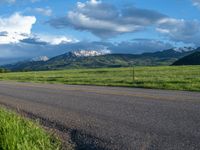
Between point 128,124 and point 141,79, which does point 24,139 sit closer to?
point 128,124

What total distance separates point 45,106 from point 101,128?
574 cm

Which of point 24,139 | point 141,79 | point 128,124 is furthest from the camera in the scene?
point 141,79

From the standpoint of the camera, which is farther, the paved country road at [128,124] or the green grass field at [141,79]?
the green grass field at [141,79]

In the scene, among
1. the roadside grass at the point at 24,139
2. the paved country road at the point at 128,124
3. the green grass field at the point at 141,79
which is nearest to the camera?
the roadside grass at the point at 24,139

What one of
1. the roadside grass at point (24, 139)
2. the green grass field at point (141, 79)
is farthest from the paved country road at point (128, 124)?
the green grass field at point (141, 79)

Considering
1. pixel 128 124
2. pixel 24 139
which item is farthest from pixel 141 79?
pixel 24 139

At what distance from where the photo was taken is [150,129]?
8891 millimetres

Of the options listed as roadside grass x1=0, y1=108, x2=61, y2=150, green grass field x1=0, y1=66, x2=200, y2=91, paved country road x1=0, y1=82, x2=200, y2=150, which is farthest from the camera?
green grass field x1=0, y1=66, x2=200, y2=91

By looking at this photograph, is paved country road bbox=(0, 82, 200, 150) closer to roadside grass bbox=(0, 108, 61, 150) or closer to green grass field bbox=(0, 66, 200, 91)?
roadside grass bbox=(0, 108, 61, 150)

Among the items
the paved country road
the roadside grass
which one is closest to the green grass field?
the paved country road

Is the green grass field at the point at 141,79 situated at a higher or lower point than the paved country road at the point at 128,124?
higher

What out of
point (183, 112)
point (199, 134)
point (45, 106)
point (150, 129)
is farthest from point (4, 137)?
point (45, 106)

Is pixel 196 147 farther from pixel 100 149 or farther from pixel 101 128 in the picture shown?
pixel 101 128

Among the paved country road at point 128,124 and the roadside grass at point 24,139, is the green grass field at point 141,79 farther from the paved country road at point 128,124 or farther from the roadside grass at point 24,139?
the roadside grass at point 24,139
